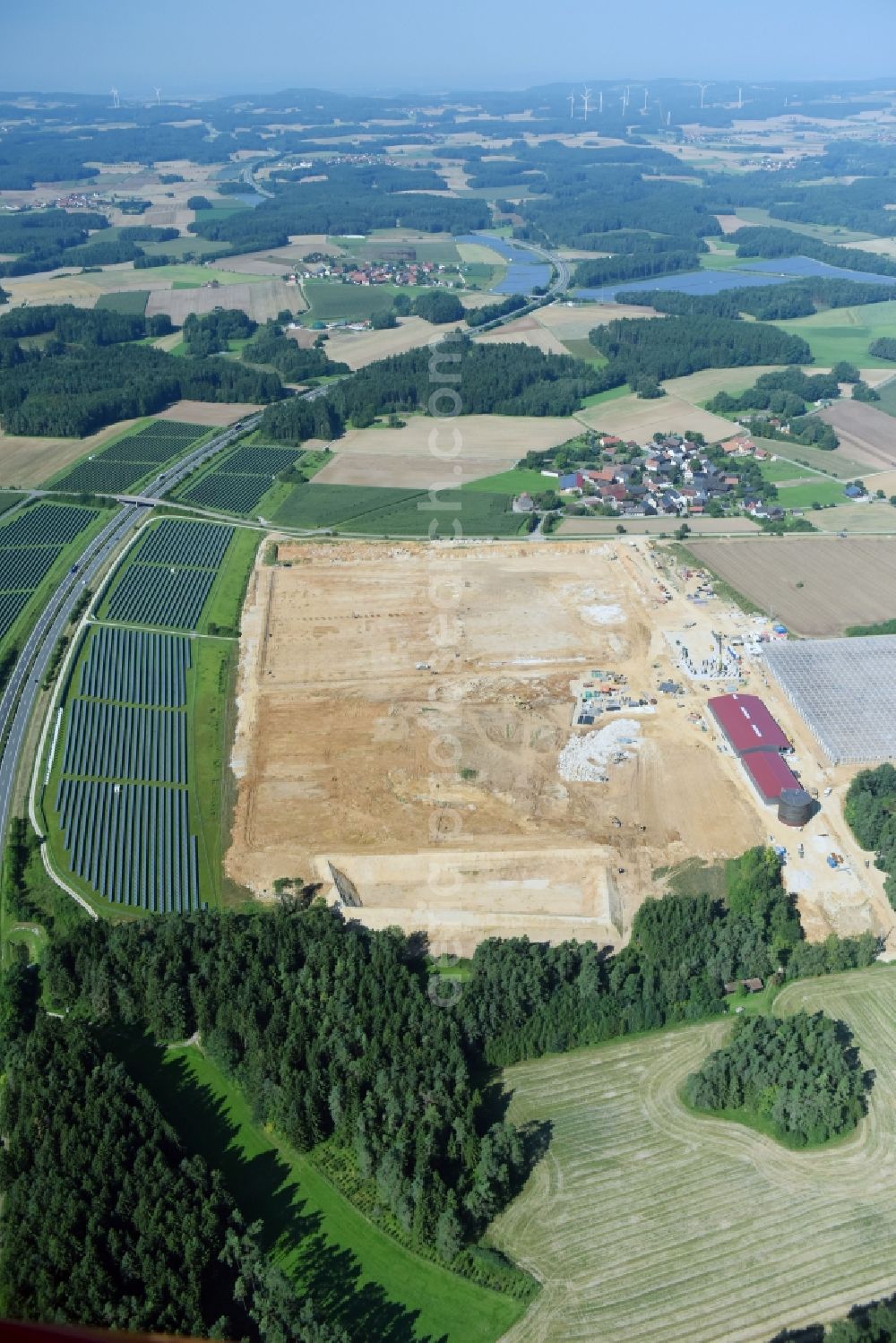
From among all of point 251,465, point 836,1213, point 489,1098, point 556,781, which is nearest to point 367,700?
point 556,781

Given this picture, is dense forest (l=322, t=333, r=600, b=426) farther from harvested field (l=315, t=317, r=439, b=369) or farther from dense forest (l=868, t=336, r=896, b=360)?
dense forest (l=868, t=336, r=896, b=360)

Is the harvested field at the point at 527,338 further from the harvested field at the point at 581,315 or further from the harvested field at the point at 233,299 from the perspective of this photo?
the harvested field at the point at 233,299

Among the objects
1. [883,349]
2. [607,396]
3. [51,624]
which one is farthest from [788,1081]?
[883,349]

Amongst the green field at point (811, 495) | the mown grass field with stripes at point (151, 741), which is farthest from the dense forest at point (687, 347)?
the mown grass field with stripes at point (151, 741)

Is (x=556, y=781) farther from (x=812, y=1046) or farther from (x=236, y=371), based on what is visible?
(x=236, y=371)

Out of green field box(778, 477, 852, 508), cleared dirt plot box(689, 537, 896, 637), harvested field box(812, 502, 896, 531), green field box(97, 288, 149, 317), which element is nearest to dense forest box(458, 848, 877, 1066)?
cleared dirt plot box(689, 537, 896, 637)
